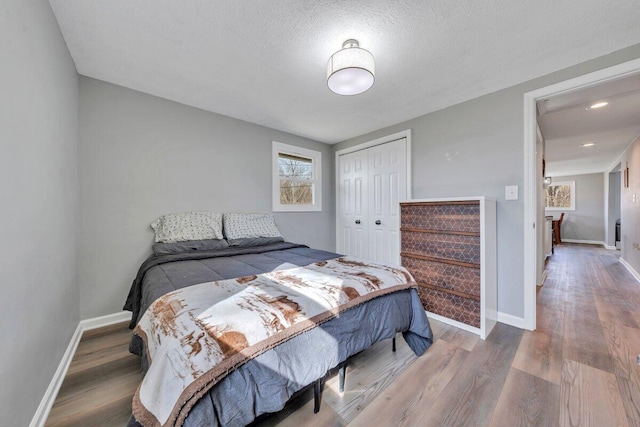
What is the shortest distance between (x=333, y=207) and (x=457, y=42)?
290 centimetres

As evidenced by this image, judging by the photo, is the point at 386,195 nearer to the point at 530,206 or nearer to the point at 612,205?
the point at 530,206

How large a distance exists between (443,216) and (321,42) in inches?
73.1

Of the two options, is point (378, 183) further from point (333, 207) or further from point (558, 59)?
point (558, 59)

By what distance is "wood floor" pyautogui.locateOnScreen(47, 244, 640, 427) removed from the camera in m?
1.28

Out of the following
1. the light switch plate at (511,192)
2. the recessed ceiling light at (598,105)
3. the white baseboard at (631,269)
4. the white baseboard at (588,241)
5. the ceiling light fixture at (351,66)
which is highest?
the recessed ceiling light at (598,105)

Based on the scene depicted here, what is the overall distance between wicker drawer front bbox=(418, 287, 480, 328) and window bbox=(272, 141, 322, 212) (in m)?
2.12

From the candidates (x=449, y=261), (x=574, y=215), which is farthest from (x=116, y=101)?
(x=574, y=215)

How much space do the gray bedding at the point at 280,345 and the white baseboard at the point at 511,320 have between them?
1.08m

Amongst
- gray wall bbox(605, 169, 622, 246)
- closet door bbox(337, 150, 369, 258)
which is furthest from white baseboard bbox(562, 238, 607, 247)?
closet door bbox(337, 150, 369, 258)

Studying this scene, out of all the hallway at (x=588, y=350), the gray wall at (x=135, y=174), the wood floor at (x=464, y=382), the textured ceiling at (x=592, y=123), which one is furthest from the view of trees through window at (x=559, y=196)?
the gray wall at (x=135, y=174)

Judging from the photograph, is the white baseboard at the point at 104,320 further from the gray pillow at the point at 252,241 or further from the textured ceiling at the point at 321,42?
the textured ceiling at the point at 321,42

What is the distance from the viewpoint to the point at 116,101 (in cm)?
237

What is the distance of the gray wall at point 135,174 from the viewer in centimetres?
225

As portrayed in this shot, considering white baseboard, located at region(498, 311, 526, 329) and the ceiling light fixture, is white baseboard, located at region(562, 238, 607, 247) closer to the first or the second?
white baseboard, located at region(498, 311, 526, 329)
